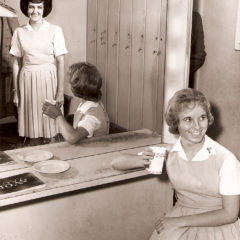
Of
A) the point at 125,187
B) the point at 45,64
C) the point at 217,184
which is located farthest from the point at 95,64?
the point at 217,184

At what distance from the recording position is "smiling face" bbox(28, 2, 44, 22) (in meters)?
1.96

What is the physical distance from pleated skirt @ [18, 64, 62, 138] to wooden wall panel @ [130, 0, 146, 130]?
72cm

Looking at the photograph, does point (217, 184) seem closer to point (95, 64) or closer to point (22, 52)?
point (95, 64)

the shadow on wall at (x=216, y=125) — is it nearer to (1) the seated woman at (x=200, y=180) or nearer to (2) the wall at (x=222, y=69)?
(2) the wall at (x=222, y=69)

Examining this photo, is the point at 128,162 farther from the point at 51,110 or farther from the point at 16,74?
the point at 16,74

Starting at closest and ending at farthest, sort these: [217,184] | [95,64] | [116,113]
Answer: [217,184], [95,64], [116,113]

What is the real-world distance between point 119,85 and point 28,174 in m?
0.87

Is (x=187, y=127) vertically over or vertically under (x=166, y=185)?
over

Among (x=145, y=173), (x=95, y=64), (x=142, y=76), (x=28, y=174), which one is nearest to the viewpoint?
(x=28, y=174)

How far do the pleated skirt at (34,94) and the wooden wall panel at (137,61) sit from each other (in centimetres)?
72

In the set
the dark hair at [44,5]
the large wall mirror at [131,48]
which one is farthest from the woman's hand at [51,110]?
the dark hair at [44,5]

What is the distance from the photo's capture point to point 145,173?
2.13 meters

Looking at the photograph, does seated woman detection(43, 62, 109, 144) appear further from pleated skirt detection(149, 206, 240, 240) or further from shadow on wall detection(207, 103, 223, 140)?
shadow on wall detection(207, 103, 223, 140)

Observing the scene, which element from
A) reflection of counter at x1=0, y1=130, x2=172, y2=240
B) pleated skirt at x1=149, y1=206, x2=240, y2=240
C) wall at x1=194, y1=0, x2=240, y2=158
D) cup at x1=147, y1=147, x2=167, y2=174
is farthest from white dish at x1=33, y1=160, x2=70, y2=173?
wall at x1=194, y1=0, x2=240, y2=158
